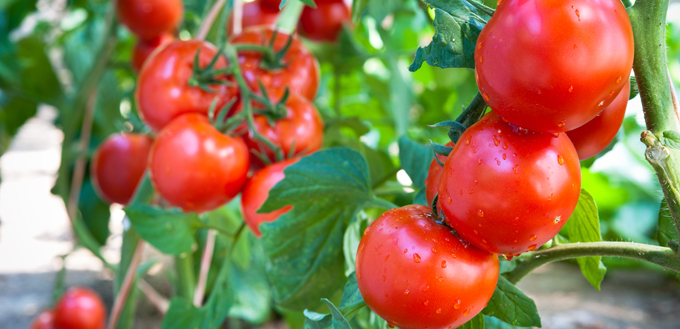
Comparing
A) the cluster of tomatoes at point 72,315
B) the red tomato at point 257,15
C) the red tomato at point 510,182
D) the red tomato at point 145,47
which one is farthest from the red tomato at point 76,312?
the red tomato at point 510,182

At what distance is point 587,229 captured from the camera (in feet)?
0.82

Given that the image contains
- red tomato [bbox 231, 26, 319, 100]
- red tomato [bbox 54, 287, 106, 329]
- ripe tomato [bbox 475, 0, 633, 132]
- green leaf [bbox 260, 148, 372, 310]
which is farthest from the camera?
red tomato [bbox 54, 287, 106, 329]

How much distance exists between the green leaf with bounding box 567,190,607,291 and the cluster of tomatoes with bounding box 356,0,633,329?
0.02 m

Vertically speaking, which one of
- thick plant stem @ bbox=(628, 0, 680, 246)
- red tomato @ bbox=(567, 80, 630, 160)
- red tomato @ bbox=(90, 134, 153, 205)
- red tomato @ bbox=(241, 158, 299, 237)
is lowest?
red tomato @ bbox=(90, 134, 153, 205)

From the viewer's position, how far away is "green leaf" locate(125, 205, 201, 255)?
0.40 m

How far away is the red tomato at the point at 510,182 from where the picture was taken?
186mm

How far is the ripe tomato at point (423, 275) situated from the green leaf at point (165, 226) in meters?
0.24

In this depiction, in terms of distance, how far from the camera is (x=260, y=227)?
1.10ft

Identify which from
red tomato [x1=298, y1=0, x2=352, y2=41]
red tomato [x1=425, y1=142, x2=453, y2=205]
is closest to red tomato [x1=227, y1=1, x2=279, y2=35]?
red tomato [x1=298, y1=0, x2=352, y2=41]

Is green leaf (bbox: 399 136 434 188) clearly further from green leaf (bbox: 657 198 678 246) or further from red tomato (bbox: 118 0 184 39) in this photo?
red tomato (bbox: 118 0 184 39)

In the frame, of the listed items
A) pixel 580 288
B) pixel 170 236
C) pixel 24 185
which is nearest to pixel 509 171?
pixel 170 236

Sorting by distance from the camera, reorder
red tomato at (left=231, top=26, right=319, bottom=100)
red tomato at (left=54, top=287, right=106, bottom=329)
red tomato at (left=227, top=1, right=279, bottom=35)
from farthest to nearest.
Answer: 1. red tomato at (left=54, top=287, right=106, bottom=329)
2. red tomato at (left=227, top=1, right=279, bottom=35)
3. red tomato at (left=231, top=26, right=319, bottom=100)

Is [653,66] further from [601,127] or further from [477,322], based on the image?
[477,322]

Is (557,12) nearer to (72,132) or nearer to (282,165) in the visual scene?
(282,165)
